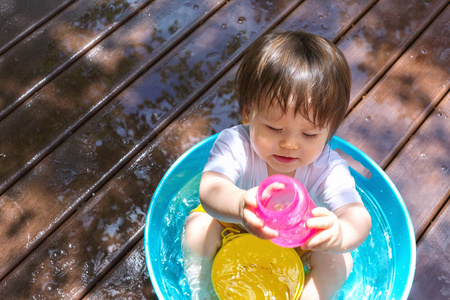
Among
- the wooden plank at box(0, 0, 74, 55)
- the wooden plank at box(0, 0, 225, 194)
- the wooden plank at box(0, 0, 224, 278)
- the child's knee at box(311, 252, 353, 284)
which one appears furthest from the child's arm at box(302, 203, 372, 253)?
the wooden plank at box(0, 0, 74, 55)

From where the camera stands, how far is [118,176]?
5.08 ft

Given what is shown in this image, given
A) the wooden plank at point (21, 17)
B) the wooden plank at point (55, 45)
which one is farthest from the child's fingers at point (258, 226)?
the wooden plank at point (21, 17)

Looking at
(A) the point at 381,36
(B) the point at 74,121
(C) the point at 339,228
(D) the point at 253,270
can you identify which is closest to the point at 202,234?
(D) the point at 253,270

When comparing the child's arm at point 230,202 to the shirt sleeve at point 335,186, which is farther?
the shirt sleeve at point 335,186

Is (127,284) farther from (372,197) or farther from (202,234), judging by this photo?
(372,197)

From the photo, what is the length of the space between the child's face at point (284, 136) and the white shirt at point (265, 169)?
0.12 m

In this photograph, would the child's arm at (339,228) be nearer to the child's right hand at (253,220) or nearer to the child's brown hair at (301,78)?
the child's right hand at (253,220)

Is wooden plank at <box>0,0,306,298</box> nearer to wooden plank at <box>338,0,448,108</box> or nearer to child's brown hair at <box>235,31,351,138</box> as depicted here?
wooden plank at <box>338,0,448,108</box>

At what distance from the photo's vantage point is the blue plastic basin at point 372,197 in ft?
4.20

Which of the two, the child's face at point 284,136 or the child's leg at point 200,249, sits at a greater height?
the child's face at point 284,136

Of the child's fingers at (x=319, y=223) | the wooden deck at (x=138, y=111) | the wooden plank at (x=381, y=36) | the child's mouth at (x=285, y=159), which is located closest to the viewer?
the child's fingers at (x=319, y=223)

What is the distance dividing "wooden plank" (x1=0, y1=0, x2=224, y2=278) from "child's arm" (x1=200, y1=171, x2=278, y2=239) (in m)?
0.46

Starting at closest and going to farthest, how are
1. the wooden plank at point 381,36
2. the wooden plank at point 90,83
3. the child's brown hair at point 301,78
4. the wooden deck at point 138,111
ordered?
the child's brown hair at point 301,78
the wooden deck at point 138,111
the wooden plank at point 90,83
the wooden plank at point 381,36

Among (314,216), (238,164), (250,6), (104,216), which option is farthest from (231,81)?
(314,216)
